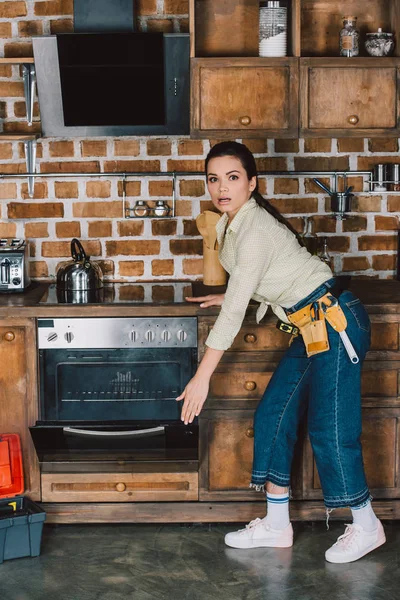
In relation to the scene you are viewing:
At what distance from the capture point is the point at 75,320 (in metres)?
3.36

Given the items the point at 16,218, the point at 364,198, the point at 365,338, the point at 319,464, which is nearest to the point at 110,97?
the point at 16,218

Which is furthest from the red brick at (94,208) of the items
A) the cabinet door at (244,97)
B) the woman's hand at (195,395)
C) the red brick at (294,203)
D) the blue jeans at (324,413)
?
the woman's hand at (195,395)

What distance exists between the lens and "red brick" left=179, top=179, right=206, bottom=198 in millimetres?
3904

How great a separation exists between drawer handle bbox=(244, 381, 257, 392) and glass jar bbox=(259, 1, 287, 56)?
4.35 feet

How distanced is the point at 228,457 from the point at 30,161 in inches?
60.9

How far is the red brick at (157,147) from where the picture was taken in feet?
12.7

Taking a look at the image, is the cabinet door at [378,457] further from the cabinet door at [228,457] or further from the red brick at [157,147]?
the red brick at [157,147]

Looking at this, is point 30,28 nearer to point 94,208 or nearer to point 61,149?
point 61,149

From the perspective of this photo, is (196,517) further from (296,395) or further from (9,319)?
(9,319)

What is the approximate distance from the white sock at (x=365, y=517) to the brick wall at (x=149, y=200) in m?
1.20

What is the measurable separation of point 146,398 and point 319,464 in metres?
0.73

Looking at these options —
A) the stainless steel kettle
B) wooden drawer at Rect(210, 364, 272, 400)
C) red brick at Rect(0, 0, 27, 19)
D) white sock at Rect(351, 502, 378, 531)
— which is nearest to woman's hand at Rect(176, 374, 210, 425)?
wooden drawer at Rect(210, 364, 272, 400)

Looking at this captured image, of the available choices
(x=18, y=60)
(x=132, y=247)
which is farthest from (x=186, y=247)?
(x=18, y=60)

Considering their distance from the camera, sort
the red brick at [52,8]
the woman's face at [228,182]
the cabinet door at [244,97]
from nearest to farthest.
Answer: the woman's face at [228,182] → the cabinet door at [244,97] → the red brick at [52,8]
